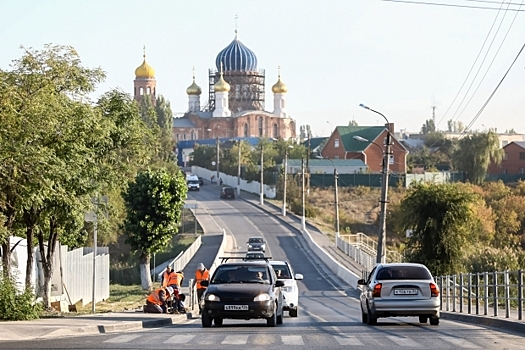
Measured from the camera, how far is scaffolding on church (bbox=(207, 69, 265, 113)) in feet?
558

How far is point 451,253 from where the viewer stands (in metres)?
56.2

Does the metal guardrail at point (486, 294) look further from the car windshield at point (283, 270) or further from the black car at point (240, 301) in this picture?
the black car at point (240, 301)

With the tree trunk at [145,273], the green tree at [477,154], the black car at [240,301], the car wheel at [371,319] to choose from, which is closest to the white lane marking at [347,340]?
the black car at [240,301]

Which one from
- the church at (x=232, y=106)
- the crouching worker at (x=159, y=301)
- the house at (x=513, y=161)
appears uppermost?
the church at (x=232, y=106)

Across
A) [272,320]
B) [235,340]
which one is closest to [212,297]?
[272,320]

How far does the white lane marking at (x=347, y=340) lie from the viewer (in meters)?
15.9

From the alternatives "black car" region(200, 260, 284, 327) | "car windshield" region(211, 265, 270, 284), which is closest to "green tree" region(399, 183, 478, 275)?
"car windshield" region(211, 265, 270, 284)

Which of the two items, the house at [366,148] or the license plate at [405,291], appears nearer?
the license plate at [405,291]

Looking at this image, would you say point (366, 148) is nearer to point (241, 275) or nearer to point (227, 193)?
point (227, 193)

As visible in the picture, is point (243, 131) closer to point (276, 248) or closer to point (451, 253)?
point (276, 248)

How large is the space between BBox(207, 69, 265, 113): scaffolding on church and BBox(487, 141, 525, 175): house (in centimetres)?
5421

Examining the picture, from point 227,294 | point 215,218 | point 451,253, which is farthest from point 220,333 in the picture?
point 215,218

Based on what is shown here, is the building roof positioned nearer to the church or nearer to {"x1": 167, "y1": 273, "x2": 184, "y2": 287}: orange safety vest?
the church

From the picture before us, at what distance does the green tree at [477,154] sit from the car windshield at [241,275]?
313 feet
